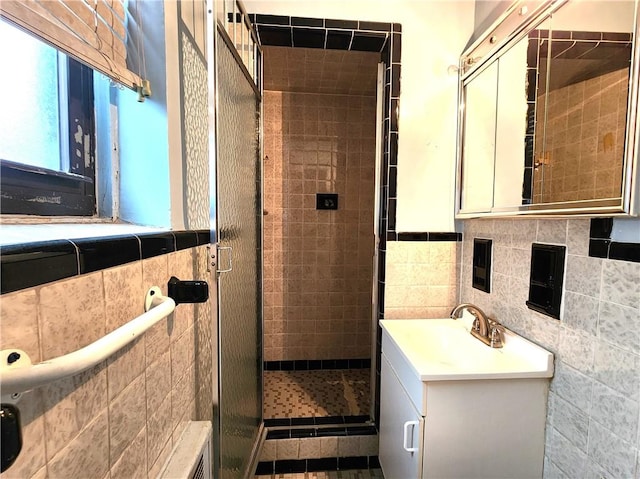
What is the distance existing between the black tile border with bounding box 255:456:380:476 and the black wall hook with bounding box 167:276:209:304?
1280 mm

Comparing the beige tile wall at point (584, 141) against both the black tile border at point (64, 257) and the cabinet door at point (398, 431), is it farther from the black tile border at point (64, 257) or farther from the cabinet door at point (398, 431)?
the black tile border at point (64, 257)

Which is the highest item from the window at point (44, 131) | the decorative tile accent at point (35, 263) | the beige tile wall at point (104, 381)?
the window at point (44, 131)

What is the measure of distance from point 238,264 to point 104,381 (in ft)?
2.11

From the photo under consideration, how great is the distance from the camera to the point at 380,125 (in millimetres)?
1570

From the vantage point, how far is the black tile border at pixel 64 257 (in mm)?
349

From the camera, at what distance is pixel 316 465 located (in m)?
1.58

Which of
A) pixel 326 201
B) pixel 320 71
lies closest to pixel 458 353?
pixel 326 201

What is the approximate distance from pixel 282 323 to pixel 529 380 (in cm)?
175

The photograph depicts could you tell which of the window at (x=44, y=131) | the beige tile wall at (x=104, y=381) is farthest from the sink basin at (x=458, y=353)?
the window at (x=44, y=131)

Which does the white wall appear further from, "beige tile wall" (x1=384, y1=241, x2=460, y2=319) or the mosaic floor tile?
the mosaic floor tile

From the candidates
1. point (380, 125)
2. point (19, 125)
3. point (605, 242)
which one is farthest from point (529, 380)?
point (19, 125)

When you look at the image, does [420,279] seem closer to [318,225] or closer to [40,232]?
[318,225]

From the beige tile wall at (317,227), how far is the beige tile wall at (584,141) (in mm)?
1494

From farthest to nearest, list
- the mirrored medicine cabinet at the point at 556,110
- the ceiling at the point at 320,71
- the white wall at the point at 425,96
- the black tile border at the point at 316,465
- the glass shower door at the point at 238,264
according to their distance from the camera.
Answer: the ceiling at the point at 320,71, the black tile border at the point at 316,465, the white wall at the point at 425,96, the glass shower door at the point at 238,264, the mirrored medicine cabinet at the point at 556,110
